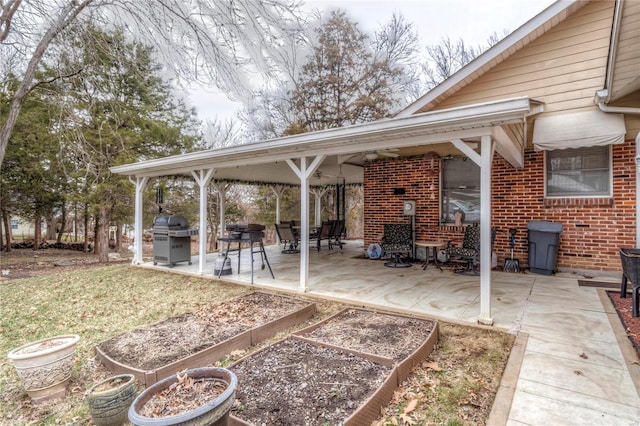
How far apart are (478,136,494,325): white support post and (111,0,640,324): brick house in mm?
13

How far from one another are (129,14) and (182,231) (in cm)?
458

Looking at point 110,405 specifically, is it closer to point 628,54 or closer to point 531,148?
point 628,54

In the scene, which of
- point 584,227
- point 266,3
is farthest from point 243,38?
point 584,227

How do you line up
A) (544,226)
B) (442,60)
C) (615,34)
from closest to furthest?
(615,34), (544,226), (442,60)

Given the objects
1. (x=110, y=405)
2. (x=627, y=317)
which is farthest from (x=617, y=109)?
(x=110, y=405)

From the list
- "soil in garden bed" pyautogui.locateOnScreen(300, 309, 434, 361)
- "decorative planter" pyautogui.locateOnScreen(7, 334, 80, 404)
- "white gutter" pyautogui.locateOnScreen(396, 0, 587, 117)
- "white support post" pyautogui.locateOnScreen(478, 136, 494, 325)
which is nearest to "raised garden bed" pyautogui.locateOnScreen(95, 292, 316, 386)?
"decorative planter" pyautogui.locateOnScreen(7, 334, 80, 404)

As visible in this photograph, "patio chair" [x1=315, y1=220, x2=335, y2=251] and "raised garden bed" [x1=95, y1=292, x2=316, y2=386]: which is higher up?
"patio chair" [x1=315, y1=220, x2=335, y2=251]

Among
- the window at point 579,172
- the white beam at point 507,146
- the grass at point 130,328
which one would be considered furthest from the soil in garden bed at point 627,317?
the white beam at point 507,146

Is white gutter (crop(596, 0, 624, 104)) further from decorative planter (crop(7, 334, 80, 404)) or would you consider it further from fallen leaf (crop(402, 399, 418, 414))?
decorative planter (crop(7, 334, 80, 404))

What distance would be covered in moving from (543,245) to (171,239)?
807 cm

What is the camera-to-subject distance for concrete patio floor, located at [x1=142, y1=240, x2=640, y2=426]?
7.70 ft

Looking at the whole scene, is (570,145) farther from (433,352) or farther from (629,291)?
(433,352)

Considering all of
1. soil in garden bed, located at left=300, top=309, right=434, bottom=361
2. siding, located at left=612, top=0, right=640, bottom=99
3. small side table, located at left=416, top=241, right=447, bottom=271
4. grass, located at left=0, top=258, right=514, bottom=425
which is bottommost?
grass, located at left=0, top=258, right=514, bottom=425

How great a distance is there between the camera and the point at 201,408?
1.74 meters
